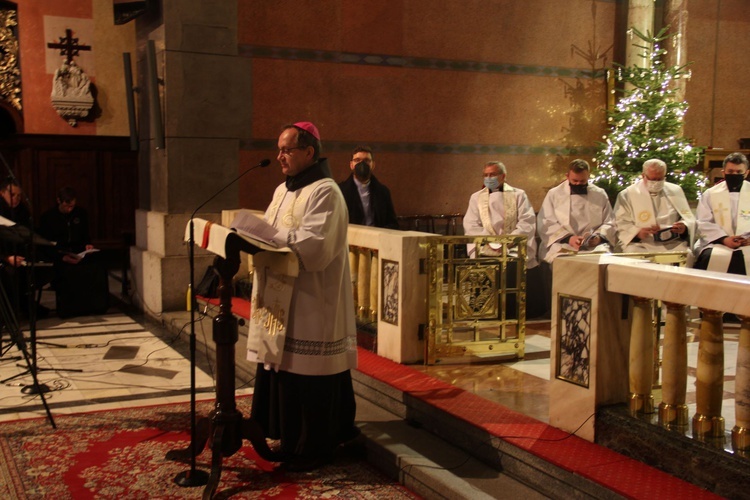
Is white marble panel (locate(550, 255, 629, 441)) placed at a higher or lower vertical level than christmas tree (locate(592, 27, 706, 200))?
lower

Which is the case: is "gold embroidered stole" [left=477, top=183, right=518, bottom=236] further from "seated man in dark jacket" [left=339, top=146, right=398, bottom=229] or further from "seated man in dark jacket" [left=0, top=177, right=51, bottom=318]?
"seated man in dark jacket" [left=0, top=177, right=51, bottom=318]

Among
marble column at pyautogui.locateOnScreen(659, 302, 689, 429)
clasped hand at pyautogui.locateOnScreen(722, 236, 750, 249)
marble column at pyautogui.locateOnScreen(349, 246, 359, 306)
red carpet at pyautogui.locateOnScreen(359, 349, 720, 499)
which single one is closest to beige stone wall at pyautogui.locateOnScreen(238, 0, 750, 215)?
marble column at pyautogui.locateOnScreen(349, 246, 359, 306)

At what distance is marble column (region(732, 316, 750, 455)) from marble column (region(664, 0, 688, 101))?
7669 millimetres

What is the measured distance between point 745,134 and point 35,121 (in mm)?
10285

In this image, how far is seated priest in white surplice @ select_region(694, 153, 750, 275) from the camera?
23.5 ft

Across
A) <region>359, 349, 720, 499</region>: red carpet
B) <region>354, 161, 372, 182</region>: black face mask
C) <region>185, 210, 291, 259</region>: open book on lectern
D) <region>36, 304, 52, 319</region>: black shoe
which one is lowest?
<region>36, 304, 52, 319</region>: black shoe

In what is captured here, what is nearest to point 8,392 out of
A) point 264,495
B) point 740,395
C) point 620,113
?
point 264,495

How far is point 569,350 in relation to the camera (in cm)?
384

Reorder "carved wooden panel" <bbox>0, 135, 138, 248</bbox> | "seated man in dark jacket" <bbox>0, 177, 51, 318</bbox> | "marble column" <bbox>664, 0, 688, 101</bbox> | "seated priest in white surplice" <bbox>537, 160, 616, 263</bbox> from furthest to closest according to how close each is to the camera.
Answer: "carved wooden panel" <bbox>0, 135, 138, 248</bbox> < "marble column" <bbox>664, 0, 688, 101</bbox> < "seated man in dark jacket" <bbox>0, 177, 51, 318</bbox> < "seated priest in white surplice" <bbox>537, 160, 616, 263</bbox>

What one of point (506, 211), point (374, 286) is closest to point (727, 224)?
point (506, 211)

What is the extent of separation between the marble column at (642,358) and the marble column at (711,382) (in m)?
0.33

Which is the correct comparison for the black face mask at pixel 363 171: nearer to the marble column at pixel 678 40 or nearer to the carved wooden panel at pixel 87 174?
the marble column at pixel 678 40

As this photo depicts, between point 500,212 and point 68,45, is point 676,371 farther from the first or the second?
point 68,45

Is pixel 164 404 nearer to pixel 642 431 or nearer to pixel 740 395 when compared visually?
pixel 642 431
